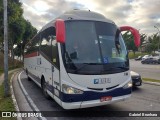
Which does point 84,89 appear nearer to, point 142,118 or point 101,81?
point 101,81

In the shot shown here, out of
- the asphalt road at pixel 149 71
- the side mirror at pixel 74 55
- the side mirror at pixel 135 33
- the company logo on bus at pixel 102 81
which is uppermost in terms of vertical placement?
the side mirror at pixel 135 33

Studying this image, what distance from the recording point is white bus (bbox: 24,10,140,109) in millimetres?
6480

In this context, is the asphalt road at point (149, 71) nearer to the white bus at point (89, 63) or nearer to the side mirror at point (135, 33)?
the side mirror at point (135, 33)

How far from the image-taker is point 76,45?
6754mm

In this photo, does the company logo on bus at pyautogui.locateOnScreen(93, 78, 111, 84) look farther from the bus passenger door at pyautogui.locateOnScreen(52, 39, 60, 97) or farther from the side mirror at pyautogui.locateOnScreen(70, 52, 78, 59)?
the bus passenger door at pyautogui.locateOnScreen(52, 39, 60, 97)

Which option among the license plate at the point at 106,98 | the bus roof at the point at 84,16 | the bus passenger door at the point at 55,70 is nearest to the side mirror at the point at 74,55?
the bus passenger door at the point at 55,70

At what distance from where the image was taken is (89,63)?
21.6 ft

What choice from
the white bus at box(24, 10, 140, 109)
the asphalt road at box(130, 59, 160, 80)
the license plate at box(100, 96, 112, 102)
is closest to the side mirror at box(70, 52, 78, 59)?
the white bus at box(24, 10, 140, 109)

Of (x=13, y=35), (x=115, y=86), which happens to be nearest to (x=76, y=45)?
(x=115, y=86)

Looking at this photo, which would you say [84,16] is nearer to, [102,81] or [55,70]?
[55,70]

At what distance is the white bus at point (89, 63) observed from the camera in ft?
21.3

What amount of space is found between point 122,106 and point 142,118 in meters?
1.47

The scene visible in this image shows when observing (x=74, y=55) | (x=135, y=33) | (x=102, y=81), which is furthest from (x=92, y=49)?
(x=135, y=33)

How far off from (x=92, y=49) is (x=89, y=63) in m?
0.47
